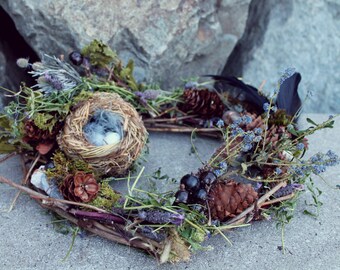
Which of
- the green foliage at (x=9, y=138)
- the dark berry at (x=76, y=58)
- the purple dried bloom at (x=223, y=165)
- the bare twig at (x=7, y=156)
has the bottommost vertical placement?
the bare twig at (x=7, y=156)

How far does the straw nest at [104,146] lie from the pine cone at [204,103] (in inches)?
11.2

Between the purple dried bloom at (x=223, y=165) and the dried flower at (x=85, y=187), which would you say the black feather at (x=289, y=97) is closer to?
the purple dried bloom at (x=223, y=165)

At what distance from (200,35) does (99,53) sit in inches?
21.0

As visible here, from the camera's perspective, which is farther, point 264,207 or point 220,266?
point 264,207

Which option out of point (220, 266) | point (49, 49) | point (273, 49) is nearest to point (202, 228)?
point (220, 266)

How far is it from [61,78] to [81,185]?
40 centimetres

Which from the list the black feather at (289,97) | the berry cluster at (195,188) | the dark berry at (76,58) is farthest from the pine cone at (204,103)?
the berry cluster at (195,188)

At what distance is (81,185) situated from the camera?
121cm

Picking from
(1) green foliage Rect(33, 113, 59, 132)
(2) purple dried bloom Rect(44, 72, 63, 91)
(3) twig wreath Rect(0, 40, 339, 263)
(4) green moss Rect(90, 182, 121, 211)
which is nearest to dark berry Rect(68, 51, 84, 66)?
(3) twig wreath Rect(0, 40, 339, 263)

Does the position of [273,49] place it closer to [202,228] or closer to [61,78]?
[61,78]

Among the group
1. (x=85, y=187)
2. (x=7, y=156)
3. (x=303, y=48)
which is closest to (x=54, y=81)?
(x=7, y=156)

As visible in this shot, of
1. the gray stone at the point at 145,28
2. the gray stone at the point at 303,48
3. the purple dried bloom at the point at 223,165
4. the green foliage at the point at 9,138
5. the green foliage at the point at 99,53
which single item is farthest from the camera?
the gray stone at the point at 303,48

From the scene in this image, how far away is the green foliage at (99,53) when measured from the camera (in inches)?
61.5

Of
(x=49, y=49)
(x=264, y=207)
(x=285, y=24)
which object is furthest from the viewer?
(x=285, y=24)
